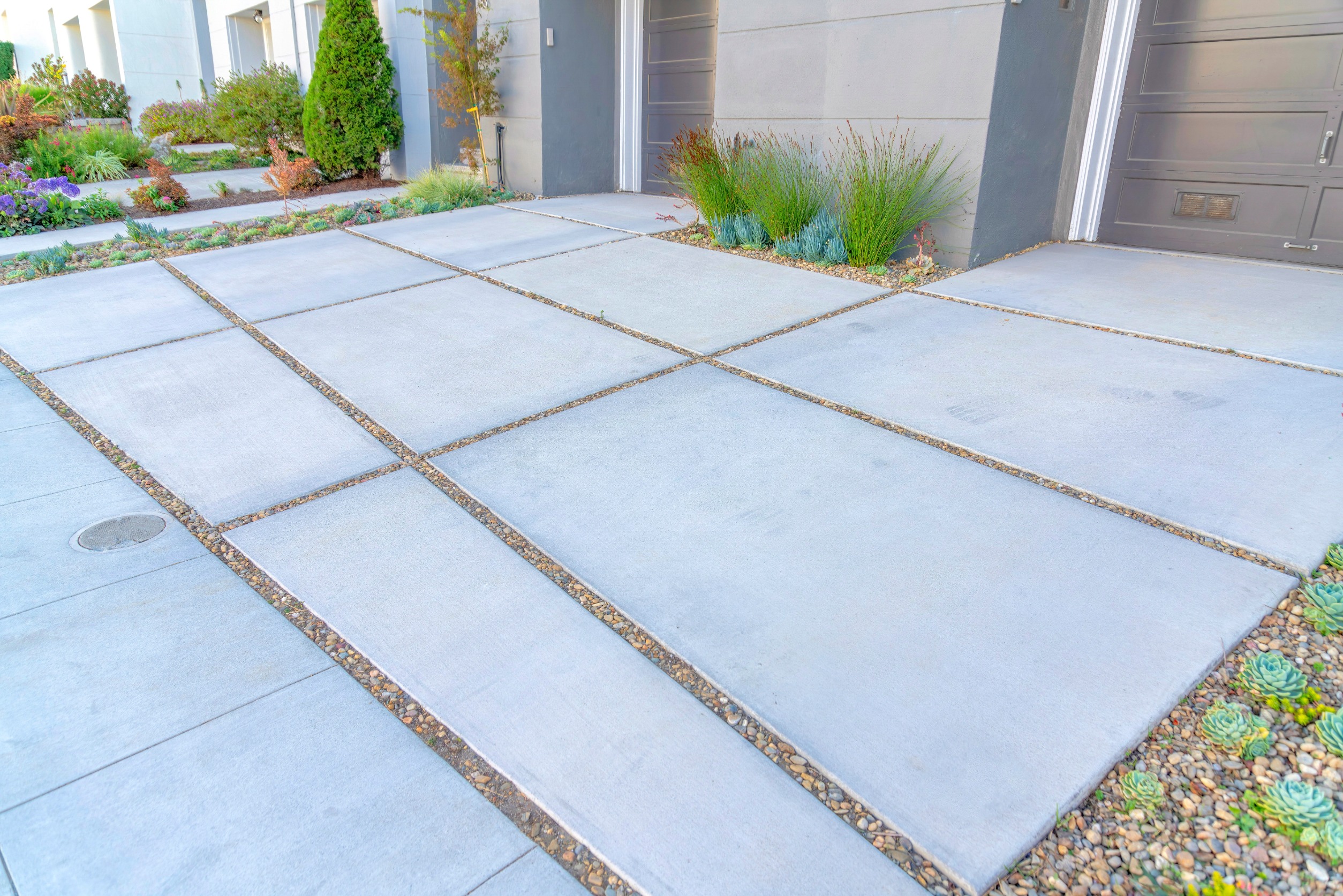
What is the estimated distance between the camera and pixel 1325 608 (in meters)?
1.94

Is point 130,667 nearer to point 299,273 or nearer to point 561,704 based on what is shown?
point 561,704

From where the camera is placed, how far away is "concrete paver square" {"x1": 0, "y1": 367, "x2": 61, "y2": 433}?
321cm

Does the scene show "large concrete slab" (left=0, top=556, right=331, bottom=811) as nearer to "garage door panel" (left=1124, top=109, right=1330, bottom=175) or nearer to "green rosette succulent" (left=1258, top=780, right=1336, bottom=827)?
"green rosette succulent" (left=1258, top=780, right=1336, bottom=827)

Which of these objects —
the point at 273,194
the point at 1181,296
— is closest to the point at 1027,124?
the point at 1181,296

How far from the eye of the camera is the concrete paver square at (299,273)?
468 centimetres

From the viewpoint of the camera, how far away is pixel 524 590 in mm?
2166

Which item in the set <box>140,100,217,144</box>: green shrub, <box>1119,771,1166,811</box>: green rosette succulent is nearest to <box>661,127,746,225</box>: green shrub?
<box>1119,771,1166,811</box>: green rosette succulent

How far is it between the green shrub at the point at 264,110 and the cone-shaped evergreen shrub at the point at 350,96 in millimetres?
970

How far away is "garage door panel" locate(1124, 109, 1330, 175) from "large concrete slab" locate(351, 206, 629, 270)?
3.73m

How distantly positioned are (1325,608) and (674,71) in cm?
741

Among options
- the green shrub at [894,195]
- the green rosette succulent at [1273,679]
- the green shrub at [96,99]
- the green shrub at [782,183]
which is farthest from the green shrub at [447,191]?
the green shrub at [96,99]

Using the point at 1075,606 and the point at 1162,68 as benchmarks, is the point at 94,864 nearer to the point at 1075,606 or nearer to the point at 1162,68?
the point at 1075,606

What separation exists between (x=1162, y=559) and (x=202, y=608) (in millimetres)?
2638

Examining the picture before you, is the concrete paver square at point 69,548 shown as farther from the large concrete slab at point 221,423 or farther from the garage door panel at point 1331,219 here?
the garage door panel at point 1331,219
